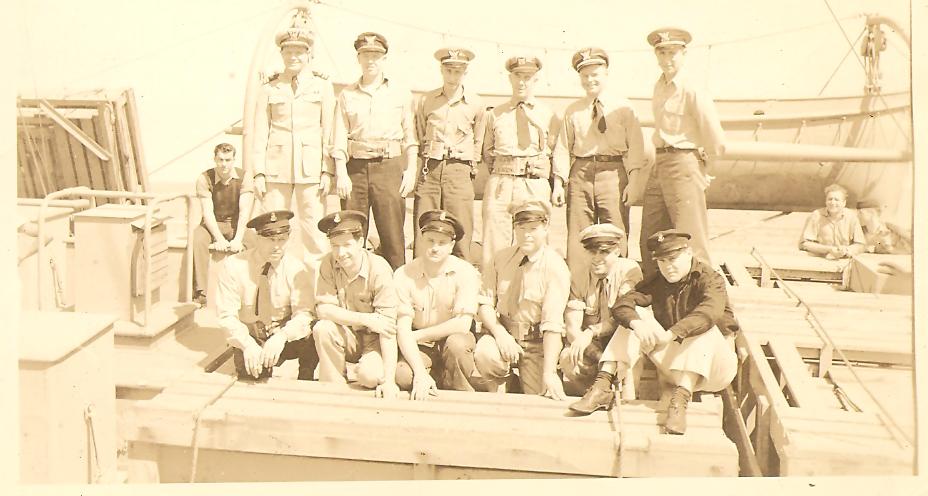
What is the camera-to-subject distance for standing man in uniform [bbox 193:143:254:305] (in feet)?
21.2

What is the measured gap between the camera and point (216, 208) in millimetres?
6613

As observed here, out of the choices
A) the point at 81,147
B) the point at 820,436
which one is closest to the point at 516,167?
the point at 820,436

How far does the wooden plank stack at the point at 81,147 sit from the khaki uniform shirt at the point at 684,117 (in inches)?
251

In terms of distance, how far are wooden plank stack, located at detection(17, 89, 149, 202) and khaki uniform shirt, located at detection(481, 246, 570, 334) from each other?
5.88 metres

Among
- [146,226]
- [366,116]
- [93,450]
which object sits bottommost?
[93,450]

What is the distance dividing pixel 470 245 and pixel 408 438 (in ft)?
6.27

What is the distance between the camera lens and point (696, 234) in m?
5.03

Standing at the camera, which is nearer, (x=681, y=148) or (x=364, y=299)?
(x=364, y=299)

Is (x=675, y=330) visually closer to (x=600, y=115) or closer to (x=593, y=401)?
(x=593, y=401)

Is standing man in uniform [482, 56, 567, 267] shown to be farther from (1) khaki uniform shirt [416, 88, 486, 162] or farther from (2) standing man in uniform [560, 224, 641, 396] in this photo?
(2) standing man in uniform [560, 224, 641, 396]

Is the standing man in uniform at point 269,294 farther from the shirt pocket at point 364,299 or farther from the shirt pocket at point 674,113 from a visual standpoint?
the shirt pocket at point 674,113

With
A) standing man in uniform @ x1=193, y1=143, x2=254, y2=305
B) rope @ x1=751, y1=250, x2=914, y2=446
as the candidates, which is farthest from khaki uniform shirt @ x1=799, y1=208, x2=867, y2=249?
standing man in uniform @ x1=193, y1=143, x2=254, y2=305

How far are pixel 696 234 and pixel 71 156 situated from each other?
23.2 feet

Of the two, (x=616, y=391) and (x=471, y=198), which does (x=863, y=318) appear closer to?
(x=616, y=391)
